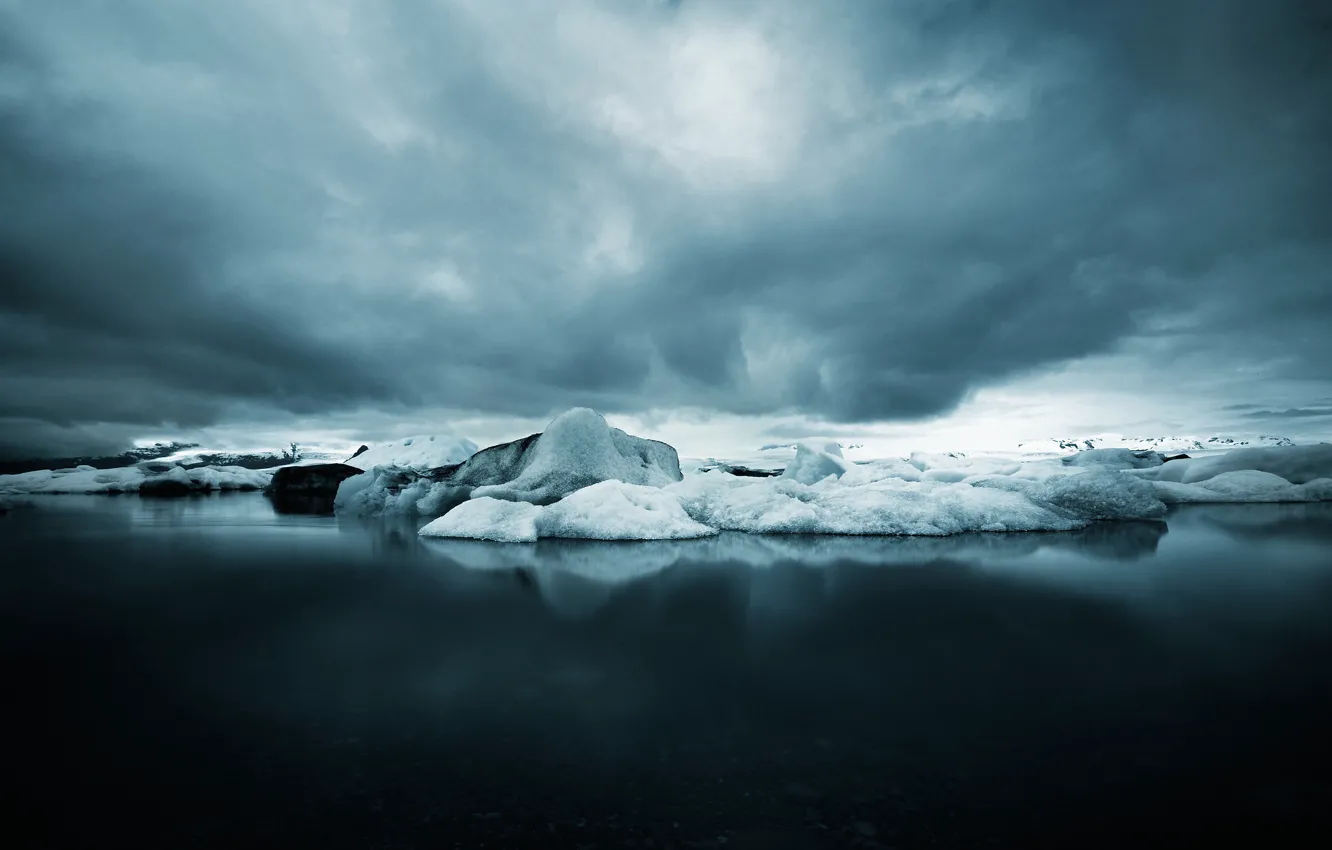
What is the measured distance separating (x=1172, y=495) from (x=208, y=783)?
2094cm

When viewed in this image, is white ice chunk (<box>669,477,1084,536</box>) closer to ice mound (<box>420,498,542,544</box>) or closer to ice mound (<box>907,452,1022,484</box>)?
ice mound (<box>420,498,542,544</box>)

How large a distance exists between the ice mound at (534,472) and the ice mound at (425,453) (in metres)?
2.53

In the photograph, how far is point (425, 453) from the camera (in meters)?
23.0

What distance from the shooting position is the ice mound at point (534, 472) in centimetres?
1284

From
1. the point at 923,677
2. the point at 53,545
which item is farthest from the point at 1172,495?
the point at 53,545

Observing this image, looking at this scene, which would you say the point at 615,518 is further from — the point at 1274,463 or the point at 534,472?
the point at 1274,463

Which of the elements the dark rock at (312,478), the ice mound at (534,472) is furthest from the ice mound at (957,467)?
the dark rock at (312,478)

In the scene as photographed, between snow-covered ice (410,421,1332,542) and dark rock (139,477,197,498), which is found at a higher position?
dark rock (139,477,197,498)

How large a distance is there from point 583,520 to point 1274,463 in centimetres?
2183

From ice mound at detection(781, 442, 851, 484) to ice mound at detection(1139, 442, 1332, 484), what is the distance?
11899 millimetres

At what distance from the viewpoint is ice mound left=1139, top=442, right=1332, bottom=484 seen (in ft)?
58.2

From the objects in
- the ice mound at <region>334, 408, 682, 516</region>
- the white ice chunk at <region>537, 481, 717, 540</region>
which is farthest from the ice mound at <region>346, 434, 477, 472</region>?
the white ice chunk at <region>537, 481, 717, 540</region>

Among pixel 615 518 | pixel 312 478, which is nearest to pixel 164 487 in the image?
pixel 312 478

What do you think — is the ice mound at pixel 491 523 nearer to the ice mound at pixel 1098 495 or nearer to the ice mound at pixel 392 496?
the ice mound at pixel 392 496
